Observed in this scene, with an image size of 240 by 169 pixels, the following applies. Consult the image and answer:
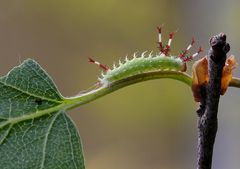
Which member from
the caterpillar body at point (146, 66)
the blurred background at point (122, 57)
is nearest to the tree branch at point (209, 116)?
the caterpillar body at point (146, 66)

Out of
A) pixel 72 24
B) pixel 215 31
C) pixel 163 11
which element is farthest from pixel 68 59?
pixel 215 31

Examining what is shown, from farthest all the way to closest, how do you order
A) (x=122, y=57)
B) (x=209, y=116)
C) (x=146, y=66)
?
1. (x=122, y=57)
2. (x=146, y=66)
3. (x=209, y=116)

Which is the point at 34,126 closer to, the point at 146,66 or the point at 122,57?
the point at 146,66

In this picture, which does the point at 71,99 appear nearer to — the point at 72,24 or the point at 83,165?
the point at 83,165

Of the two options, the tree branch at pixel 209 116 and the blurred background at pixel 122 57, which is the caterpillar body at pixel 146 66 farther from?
the blurred background at pixel 122 57

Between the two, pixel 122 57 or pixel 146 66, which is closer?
pixel 146 66

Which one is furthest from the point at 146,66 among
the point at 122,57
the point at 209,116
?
the point at 122,57
